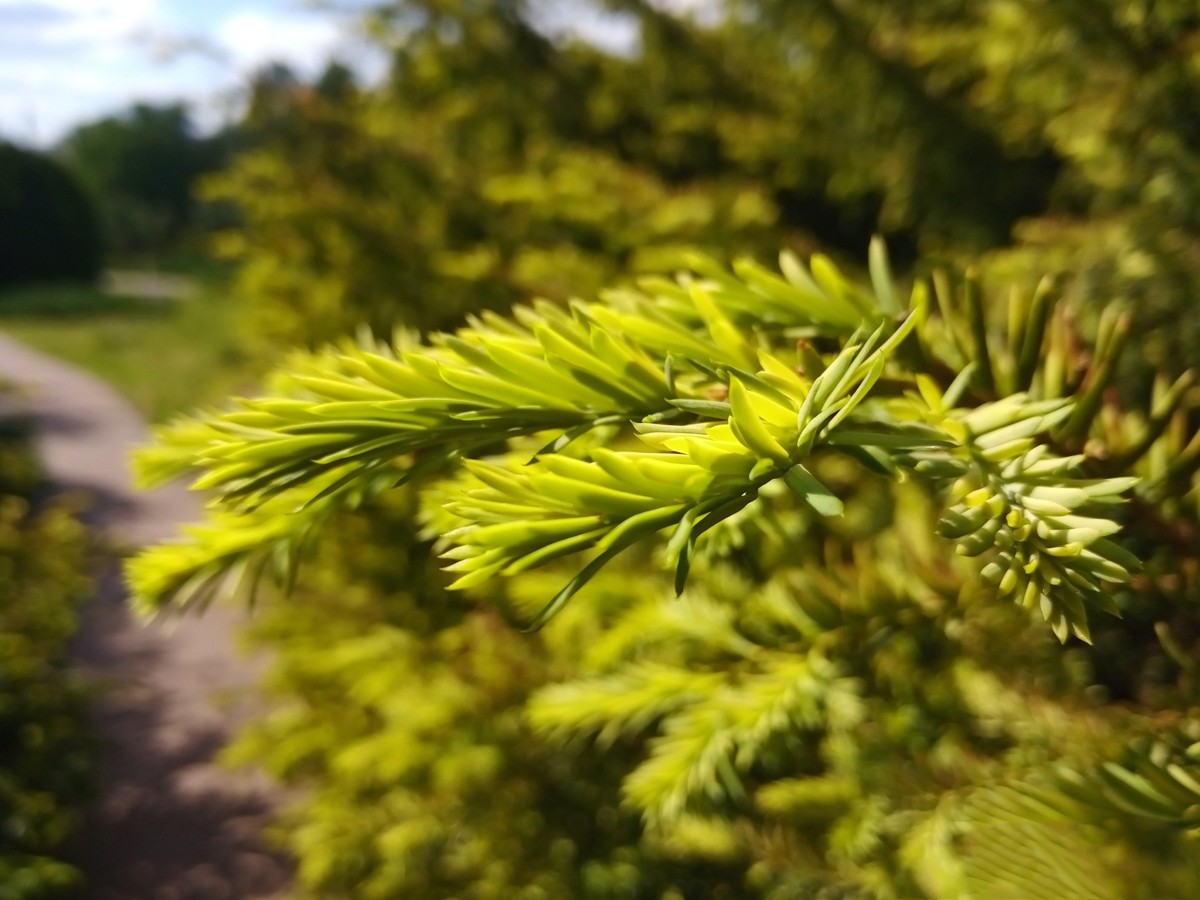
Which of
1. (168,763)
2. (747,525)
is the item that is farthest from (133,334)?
(747,525)

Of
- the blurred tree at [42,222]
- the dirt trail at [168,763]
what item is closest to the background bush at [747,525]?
the dirt trail at [168,763]

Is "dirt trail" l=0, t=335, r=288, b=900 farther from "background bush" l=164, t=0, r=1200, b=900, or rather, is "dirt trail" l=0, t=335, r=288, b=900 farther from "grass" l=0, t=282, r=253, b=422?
"grass" l=0, t=282, r=253, b=422

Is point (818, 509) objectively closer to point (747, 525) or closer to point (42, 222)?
point (747, 525)

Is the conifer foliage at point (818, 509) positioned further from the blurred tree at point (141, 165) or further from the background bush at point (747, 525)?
the blurred tree at point (141, 165)

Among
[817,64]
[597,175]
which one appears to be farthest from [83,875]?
[817,64]

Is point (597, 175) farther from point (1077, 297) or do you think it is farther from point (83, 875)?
point (83, 875)

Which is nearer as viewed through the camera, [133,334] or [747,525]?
[747,525]

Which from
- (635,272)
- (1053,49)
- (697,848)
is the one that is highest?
(635,272)
